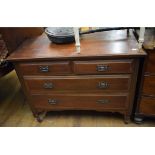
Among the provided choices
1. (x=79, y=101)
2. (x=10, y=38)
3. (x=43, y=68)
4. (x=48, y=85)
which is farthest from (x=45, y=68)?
(x=10, y=38)

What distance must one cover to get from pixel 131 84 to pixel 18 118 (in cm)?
112

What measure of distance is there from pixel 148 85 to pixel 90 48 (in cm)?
49

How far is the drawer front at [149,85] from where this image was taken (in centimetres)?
115

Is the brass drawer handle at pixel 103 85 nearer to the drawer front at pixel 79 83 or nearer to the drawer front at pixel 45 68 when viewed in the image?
the drawer front at pixel 79 83

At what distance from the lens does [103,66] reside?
1.12 m

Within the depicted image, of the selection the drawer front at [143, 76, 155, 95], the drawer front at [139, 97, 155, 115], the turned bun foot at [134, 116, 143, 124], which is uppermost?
the drawer front at [143, 76, 155, 95]

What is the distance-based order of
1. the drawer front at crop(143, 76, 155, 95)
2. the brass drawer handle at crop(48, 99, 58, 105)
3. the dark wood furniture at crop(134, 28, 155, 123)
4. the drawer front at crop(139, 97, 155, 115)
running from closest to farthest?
the dark wood furniture at crop(134, 28, 155, 123) → the drawer front at crop(143, 76, 155, 95) → the drawer front at crop(139, 97, 155, 115) → the brass drawer handle at crop(48, 99, 58, 105)

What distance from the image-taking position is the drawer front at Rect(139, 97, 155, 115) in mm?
1249

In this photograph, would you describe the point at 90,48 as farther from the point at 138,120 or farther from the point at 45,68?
the point at 138,120

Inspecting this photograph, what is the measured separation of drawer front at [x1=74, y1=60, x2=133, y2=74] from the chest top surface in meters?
0.06

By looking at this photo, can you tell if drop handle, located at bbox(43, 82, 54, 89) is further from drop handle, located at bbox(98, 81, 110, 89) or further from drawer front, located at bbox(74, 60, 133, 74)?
drop handle, located at bbox(98, 81, 110, 89)

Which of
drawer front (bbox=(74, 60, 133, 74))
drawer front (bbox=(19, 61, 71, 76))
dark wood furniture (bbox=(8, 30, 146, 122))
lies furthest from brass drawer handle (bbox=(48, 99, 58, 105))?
drawer front (bbox=(74, 60, 133, 74))
